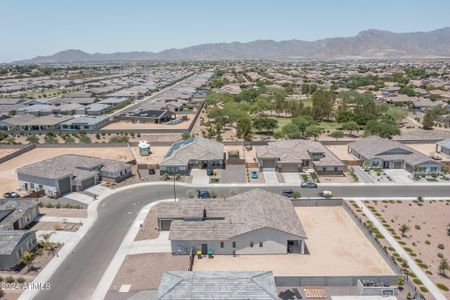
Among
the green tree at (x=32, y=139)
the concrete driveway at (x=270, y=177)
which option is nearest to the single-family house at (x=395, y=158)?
the concrete driveway at (x=270, y=177)

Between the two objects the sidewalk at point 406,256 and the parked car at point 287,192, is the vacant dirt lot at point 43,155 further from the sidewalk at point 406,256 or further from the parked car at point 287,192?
the sidewalk at point 406,256

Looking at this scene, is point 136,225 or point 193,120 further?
point 193,120

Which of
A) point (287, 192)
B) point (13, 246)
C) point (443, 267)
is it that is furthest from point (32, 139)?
point (443, 267)

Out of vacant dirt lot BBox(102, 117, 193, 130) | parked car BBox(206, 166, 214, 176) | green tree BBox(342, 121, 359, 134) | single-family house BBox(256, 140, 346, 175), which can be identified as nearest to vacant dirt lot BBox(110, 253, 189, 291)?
parked car BBox(206, 166, 214, 176)

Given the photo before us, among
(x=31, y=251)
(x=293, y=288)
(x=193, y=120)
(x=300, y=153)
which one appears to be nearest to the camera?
(x=293, y=288)

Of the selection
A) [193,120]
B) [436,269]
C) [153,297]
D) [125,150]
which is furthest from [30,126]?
[436,269]

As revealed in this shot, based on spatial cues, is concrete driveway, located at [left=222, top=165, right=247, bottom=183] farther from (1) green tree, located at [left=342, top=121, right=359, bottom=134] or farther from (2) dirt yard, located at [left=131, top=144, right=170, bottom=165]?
(1) green tree, located at [left=342, top=121, right=359, bottom=134]

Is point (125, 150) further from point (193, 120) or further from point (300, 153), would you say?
point (300, 153)
